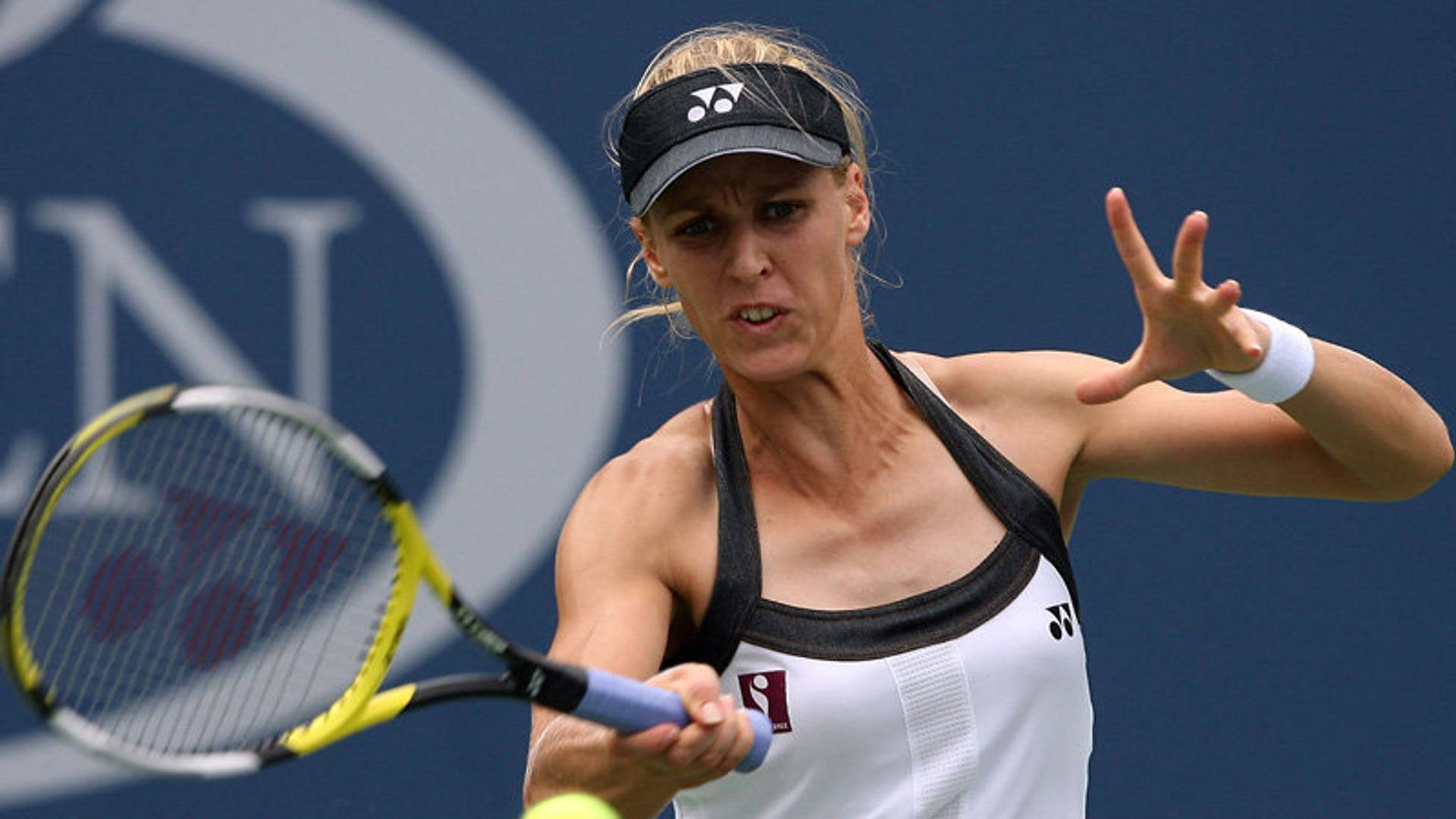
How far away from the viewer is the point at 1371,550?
429 centimetres

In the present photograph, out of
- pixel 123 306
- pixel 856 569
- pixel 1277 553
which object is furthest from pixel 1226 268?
pixel 123 306

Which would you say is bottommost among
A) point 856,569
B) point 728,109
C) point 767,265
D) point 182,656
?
point 182,656

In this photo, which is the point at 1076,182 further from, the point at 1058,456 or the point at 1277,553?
the point at 1058,456

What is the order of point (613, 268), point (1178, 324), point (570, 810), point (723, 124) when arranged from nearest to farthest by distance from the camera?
point (570, 810), point (1178, 324), point (723, 124), point (613, 268)

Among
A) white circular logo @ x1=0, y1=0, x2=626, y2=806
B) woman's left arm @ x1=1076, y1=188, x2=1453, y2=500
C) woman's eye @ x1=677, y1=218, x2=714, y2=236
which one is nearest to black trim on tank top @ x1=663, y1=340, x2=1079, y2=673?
woman's left arm @ x1=1076, y1=188, x2=1453, y2=500

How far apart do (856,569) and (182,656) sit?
33.1 inches

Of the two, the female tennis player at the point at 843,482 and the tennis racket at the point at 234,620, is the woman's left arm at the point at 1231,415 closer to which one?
the female tennis player at the point at 843,482

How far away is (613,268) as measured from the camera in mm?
4109

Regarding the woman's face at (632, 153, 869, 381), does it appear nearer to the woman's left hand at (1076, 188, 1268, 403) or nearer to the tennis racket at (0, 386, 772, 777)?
the woman's left hand at (1076, 188, 1268, 403)

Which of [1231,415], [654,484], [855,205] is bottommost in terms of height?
[654,484]

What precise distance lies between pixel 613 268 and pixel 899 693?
5.42 feet

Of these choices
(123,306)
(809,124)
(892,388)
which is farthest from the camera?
(123,306)

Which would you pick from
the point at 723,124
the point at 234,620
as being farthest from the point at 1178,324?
the point at 234,620

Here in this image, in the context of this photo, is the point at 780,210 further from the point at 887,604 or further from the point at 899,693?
the point at 899,693
